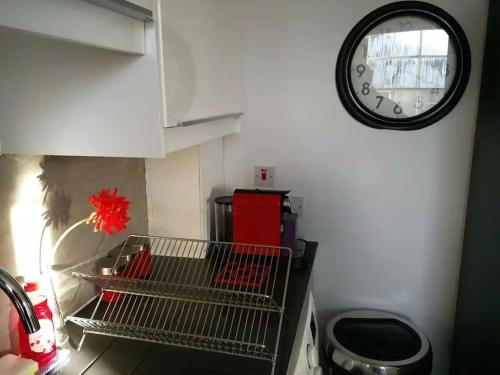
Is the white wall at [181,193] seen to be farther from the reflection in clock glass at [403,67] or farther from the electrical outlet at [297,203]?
the reflection in clock glass at [403,67]

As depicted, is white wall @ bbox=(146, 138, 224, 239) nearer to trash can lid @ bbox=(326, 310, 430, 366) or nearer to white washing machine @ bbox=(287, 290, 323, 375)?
white washing machine @ bbox=(287, 290, 323, 375)

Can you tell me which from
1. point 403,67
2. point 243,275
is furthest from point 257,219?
point 403,67

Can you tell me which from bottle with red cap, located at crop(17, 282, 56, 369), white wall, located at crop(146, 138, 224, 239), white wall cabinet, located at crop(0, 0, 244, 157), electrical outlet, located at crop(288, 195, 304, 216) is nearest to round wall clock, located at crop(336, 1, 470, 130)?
electrical outlet, located at crop(288, 195, 304, 216)

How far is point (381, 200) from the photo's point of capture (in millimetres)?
1830

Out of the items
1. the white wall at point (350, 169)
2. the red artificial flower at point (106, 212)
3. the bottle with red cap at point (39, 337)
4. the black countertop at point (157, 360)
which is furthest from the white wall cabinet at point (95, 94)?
the white wall at point (350, 169)

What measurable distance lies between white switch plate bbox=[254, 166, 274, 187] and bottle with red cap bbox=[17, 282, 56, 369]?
3.66ft

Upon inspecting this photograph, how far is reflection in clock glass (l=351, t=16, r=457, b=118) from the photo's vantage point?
5.35 ft

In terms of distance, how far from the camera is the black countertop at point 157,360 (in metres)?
1.04

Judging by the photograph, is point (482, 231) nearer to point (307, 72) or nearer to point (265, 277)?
point (265, 277)

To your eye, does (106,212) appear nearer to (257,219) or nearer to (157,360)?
(157,360)

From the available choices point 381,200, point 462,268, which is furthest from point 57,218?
point 462,268

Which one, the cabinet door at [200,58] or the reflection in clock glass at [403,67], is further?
the reflection in clock glass at [403,67]

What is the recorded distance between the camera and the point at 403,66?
1.68 m

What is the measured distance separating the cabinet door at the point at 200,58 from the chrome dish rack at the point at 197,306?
473mm
